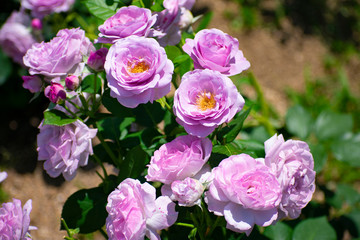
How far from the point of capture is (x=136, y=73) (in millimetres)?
715

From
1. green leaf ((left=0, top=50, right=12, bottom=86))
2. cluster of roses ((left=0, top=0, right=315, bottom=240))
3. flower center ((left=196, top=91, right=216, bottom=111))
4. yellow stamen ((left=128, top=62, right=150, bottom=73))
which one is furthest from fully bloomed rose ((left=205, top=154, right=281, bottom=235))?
green leaf ((left=0, top=50, right=12, bottom=86))

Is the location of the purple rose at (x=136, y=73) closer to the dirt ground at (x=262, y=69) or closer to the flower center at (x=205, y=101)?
the flower center at (x=205, y=101)

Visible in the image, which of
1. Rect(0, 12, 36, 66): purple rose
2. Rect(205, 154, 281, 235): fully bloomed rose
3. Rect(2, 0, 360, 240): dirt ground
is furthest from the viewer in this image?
Rect(2, 0, 360, 240): dirt ground

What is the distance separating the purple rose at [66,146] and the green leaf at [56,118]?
0.02 metres

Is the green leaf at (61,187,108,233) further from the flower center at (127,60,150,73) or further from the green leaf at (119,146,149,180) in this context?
the flower center at (127,60,150,73)

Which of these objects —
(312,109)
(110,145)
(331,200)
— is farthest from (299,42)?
(110,145)

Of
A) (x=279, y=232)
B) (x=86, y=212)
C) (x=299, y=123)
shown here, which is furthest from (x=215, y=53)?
(x=299, y=123)

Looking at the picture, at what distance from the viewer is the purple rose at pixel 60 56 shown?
2.50ft

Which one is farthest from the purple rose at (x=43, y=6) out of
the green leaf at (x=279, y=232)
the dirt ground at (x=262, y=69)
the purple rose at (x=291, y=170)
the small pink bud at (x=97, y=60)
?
the dirt ground at (x=262, y=69)

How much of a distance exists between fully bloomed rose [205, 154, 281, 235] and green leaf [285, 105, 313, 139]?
0.67 metres

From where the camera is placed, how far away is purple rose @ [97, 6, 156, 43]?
0.75m

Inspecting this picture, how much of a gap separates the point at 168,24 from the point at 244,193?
406mm

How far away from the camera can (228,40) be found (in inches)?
29.9

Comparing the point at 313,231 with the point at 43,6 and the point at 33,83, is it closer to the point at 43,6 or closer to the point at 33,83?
the point at 33,83
